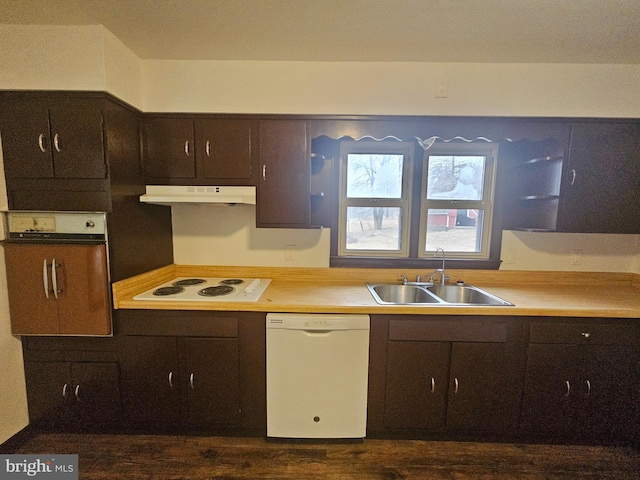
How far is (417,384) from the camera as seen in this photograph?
5.51 ft

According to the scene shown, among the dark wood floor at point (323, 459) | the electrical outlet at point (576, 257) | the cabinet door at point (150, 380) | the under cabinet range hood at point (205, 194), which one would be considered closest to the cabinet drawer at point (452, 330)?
the dark wood floor at point (323, 459)

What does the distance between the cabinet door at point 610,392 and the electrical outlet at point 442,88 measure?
1869 mm

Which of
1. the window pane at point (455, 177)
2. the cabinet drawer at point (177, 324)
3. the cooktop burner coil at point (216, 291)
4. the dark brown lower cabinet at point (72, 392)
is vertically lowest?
the dark brown lower cabinet at point (72, 392)

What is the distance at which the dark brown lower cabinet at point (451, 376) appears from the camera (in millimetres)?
1645

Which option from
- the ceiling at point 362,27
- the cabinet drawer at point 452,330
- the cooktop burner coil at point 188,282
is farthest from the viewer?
the cooktop burner coil at point 188,282

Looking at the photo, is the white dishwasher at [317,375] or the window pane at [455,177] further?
the window pane at [455,177]

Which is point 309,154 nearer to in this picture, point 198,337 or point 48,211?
point 198,337

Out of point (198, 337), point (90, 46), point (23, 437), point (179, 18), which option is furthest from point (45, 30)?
point (23, 437)

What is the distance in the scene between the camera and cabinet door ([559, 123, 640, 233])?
185 cm

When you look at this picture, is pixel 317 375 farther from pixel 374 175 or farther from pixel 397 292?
pixel 374 175

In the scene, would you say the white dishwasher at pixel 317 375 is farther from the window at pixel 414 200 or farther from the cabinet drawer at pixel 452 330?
the window at pixel 414 200

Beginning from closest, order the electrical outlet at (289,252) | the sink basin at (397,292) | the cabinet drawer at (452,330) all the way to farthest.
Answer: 1. the cabinet drawer at (452,330)
2. the sink basin at (397,292)
3. the electrical outlet at (289,252)

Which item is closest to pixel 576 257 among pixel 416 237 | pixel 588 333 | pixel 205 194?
pixel 588 333

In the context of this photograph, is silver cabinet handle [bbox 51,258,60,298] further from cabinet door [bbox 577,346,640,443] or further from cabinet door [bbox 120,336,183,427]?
cabinet door [bbox 577,346,640,443]
